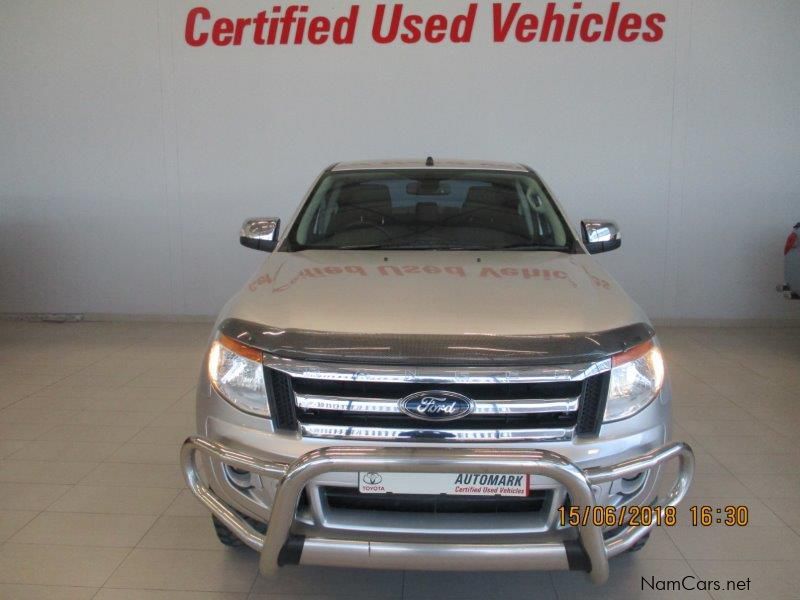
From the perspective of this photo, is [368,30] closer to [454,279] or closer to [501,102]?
[501,102]

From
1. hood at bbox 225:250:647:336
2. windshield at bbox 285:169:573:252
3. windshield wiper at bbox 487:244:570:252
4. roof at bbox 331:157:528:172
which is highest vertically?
roof at bbox 331:157:528:172

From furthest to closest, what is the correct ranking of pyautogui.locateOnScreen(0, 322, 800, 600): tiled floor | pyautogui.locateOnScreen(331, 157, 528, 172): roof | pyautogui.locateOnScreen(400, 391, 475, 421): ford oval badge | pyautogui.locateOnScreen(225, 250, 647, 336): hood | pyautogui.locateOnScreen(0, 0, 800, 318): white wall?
pyautogui.locateOnScreen(0, 0, 800, 318): white wall
pyautogui.locateOnScreen(331, 157, 528, 172): roof
pyautogui.locateOnScreen(0, 322, 800, 600): tiled floor
pyautogui.locateOnScreen(225, 250, 647, 336): hood
pyautogui.locateOnScreen(400, 391, 475, 421): ford oval badge

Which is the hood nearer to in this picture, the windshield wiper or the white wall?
the windshield wiper

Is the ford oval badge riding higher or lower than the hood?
lower

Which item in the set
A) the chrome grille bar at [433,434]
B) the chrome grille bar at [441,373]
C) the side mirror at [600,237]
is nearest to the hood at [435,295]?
the chrome grille bar at [441,373]

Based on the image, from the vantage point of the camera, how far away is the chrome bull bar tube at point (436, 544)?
1.74 m

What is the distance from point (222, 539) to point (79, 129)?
4.90 metres

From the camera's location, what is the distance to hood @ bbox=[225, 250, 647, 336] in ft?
6.75

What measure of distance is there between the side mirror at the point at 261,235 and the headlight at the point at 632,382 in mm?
1764

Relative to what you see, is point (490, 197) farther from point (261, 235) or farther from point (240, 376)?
point (240, 376)

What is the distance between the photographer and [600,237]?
127 inches

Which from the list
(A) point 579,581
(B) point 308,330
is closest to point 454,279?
(B) point 308,330

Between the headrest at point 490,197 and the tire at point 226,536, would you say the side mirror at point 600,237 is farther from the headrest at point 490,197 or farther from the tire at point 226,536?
the tire at point 226,536

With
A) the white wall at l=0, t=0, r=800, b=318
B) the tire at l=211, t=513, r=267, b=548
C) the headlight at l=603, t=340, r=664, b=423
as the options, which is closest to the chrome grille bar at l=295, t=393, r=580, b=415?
the headlight at l=603, t=340, r=664, b=423
